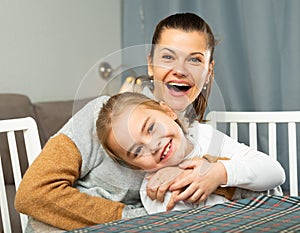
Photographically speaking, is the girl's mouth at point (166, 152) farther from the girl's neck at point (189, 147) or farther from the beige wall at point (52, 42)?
the beige wall at point (52, 42)

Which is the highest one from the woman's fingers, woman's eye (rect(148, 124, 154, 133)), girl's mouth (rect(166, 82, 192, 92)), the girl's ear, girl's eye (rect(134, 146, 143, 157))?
girl's mouth (rect(166, 82, 192, 92))

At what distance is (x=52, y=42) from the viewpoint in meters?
2.39

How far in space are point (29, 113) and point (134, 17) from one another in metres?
0.66

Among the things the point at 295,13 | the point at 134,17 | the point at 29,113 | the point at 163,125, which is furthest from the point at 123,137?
the point at 134,17

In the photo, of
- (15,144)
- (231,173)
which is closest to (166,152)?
(231,173)

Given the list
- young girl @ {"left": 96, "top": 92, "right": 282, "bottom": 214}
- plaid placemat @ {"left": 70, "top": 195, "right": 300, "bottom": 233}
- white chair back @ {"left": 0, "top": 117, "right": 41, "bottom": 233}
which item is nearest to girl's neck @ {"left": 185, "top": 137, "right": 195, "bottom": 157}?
young girl @ {"left": 96, "top": 92, "right": 282, "bottom": 214}

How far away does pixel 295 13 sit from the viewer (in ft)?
6.92

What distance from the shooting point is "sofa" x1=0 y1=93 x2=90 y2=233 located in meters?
1.93

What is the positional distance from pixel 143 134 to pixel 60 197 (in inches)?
8.5

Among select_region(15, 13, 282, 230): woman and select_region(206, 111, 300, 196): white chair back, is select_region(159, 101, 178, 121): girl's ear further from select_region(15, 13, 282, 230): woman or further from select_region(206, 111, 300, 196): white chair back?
select_region(206, 111, 300, 196): white chair back

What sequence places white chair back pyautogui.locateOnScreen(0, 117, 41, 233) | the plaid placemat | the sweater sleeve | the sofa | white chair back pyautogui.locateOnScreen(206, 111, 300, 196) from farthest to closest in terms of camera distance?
the sofa → white chair back pyautogui.locateOnScreen(206, 111, 300, 196) → white chair back pyautogui.locateOnScreen(0, 117, 41, 233) → the sweater sleeve → the plaid placemat

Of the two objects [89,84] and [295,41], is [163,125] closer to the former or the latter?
[89,84]

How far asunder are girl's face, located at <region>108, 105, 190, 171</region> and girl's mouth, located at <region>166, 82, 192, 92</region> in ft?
0.13

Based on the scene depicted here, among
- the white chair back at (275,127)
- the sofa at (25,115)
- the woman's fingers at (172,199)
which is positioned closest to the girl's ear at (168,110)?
the woman's fingers at (172,199)
